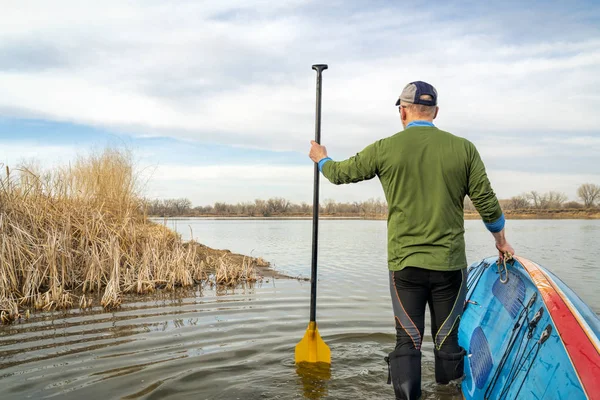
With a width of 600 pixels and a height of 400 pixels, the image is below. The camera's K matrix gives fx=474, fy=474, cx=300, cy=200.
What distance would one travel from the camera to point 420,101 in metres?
2.99

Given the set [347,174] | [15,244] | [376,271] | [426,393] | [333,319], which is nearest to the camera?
[347,174]

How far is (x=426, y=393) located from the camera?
12.3 ft

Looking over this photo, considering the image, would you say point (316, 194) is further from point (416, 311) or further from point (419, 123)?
point (416, 311)

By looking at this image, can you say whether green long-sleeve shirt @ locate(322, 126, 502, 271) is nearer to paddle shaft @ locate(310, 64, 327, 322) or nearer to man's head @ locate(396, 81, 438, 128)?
man's head @ locate(396, 81, 438, 128)

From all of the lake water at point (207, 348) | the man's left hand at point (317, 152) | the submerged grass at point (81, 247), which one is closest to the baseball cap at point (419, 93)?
the man's left hand at point (317, 152)

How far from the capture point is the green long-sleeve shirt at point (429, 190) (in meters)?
2.86

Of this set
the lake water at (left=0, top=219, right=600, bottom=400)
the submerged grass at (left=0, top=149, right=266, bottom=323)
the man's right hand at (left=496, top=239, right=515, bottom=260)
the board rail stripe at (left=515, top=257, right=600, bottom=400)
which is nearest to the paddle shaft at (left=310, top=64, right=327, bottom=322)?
the lake water at (left=0, top=219, right=600, bottom=400)

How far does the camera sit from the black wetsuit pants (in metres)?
2.92

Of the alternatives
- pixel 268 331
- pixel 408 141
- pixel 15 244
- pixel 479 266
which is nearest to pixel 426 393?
pixel 479 266

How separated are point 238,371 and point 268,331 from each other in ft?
4.94

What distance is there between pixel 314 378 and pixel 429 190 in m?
2.13

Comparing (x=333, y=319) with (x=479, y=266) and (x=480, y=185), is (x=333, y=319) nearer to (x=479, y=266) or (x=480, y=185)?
(x=479, y=266)

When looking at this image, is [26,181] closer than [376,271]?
Yes

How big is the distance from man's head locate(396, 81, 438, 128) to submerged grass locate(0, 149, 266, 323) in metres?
5.62
